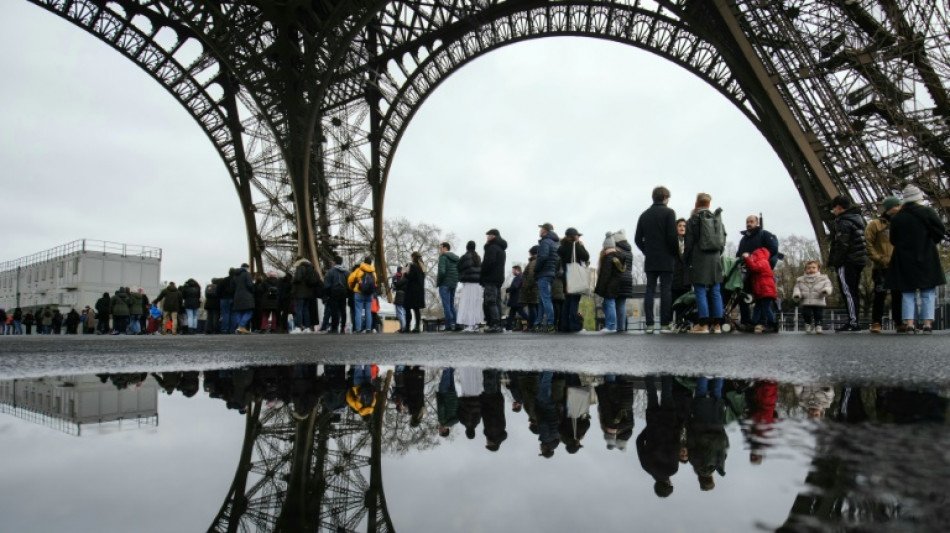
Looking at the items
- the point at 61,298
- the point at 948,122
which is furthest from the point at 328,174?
the point at 61,298

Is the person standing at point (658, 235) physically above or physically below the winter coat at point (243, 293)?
above

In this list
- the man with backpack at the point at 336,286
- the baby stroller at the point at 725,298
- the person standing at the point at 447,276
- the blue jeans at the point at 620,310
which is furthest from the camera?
the man with backpack at the point at 336,286

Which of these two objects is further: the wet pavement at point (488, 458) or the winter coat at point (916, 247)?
the winter coat at point (916, 247)

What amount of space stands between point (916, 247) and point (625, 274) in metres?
3.67

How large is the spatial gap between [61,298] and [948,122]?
42.7 metres

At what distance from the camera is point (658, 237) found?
7.98 meters

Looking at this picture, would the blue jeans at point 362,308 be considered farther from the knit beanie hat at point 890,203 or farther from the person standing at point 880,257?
the knit beanie hat at point 890,203

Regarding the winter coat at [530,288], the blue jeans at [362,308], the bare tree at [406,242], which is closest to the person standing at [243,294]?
the blue jeans at [362,308]

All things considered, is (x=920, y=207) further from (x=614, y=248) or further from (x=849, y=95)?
(x=849, y=95)

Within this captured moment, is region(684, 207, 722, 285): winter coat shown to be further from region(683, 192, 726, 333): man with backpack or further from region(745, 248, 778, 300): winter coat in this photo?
region(745, 248, 778, 300): winter coat

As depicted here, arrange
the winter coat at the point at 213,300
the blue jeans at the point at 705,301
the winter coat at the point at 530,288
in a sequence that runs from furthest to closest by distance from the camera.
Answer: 1. the winter coat at the point at 213,300
2. the winter coat at the point at 530,288
3. the blue jeans at the point at 705,301

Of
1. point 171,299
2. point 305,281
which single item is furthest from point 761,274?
point 171,299

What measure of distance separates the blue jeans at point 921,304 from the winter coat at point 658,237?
254cm

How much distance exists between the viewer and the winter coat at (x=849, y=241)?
8.38m
